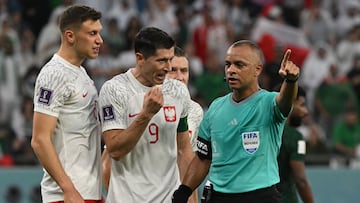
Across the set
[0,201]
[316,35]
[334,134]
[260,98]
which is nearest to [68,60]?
[260,98]

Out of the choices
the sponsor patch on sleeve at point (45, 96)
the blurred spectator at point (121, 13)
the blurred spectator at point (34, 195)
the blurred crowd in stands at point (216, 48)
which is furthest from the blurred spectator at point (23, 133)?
the sponsor patch on sleeve at point (45, 96)

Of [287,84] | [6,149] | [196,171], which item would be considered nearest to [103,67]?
[6,149]

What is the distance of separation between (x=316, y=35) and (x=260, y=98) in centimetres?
1036

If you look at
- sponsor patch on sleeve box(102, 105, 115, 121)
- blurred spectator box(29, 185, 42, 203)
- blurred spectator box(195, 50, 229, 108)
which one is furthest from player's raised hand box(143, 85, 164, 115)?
blurred spectator box(195, 50, 229, 108)

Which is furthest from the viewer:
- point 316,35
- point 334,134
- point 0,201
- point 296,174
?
point 316,35

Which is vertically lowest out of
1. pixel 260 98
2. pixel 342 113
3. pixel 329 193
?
pixel 329 193

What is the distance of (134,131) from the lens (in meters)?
7.26

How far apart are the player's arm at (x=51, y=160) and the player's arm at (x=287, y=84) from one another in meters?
1.54

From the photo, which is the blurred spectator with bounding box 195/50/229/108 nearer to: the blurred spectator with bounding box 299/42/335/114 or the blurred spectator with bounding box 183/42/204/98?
the blurred spectator with bounding box 183/42/204/98

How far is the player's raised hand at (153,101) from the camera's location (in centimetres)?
713

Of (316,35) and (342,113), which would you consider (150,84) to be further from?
(316,35)

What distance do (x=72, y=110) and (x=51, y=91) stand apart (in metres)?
0.23

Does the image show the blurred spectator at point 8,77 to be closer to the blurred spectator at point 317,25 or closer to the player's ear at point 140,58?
the blurred spectator at point 317,25

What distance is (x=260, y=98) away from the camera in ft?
24.7
